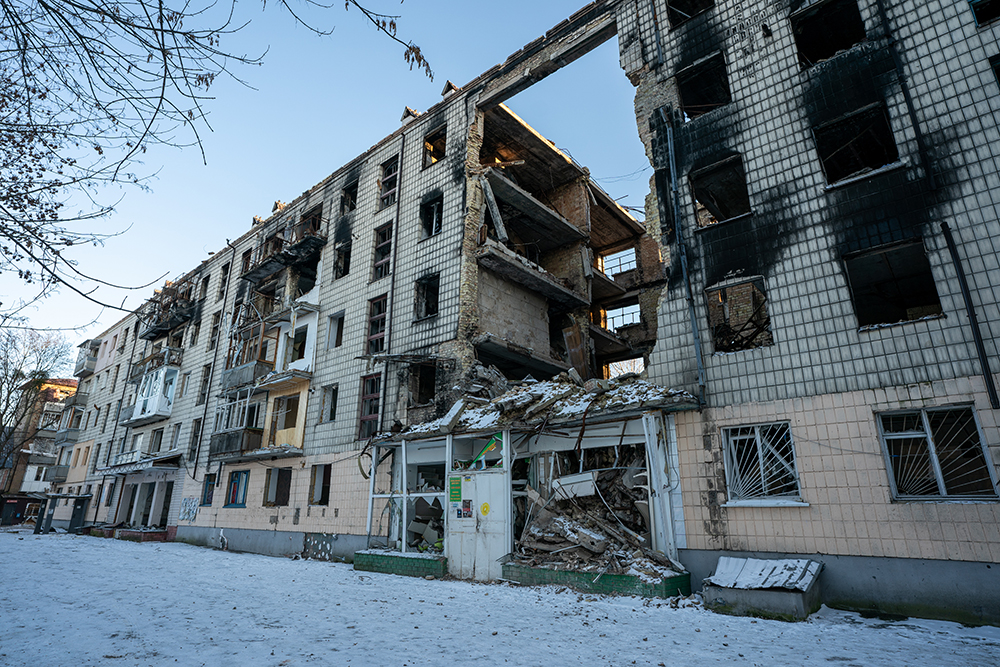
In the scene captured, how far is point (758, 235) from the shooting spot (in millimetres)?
11156

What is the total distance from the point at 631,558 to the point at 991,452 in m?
6.06

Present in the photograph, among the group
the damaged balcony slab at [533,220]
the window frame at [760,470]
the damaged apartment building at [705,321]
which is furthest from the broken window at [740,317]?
the damaged balcony slab at [533,220]

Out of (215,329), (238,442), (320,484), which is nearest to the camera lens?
(320,484)

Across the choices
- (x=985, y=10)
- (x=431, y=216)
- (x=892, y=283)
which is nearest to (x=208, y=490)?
(x=431, y=216)

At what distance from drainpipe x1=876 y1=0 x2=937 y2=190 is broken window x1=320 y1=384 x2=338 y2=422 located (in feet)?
60.4

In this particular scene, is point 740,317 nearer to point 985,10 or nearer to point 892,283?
point 892,283

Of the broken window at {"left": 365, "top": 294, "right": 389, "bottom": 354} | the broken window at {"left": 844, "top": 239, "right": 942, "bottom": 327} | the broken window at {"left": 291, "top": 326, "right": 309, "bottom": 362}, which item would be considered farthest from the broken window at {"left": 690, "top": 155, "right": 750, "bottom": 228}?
the broken window at {"left": 291, "top": 326, "right": 309, "bottom": 362}

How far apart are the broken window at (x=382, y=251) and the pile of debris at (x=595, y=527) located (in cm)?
1139

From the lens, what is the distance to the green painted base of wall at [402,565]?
12789 millimetres

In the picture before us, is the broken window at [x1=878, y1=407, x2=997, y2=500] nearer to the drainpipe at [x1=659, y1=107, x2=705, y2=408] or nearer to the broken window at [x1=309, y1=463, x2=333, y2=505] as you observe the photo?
the drainpipe at [x1=659, y1=107, x2=705, y2=408]

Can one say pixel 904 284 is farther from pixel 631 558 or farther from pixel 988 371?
pixel 631 558

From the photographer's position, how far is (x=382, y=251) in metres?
21.0

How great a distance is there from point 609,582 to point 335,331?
1547 centimetres

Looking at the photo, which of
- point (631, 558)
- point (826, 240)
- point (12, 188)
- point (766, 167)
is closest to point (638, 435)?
point (631, 558)
